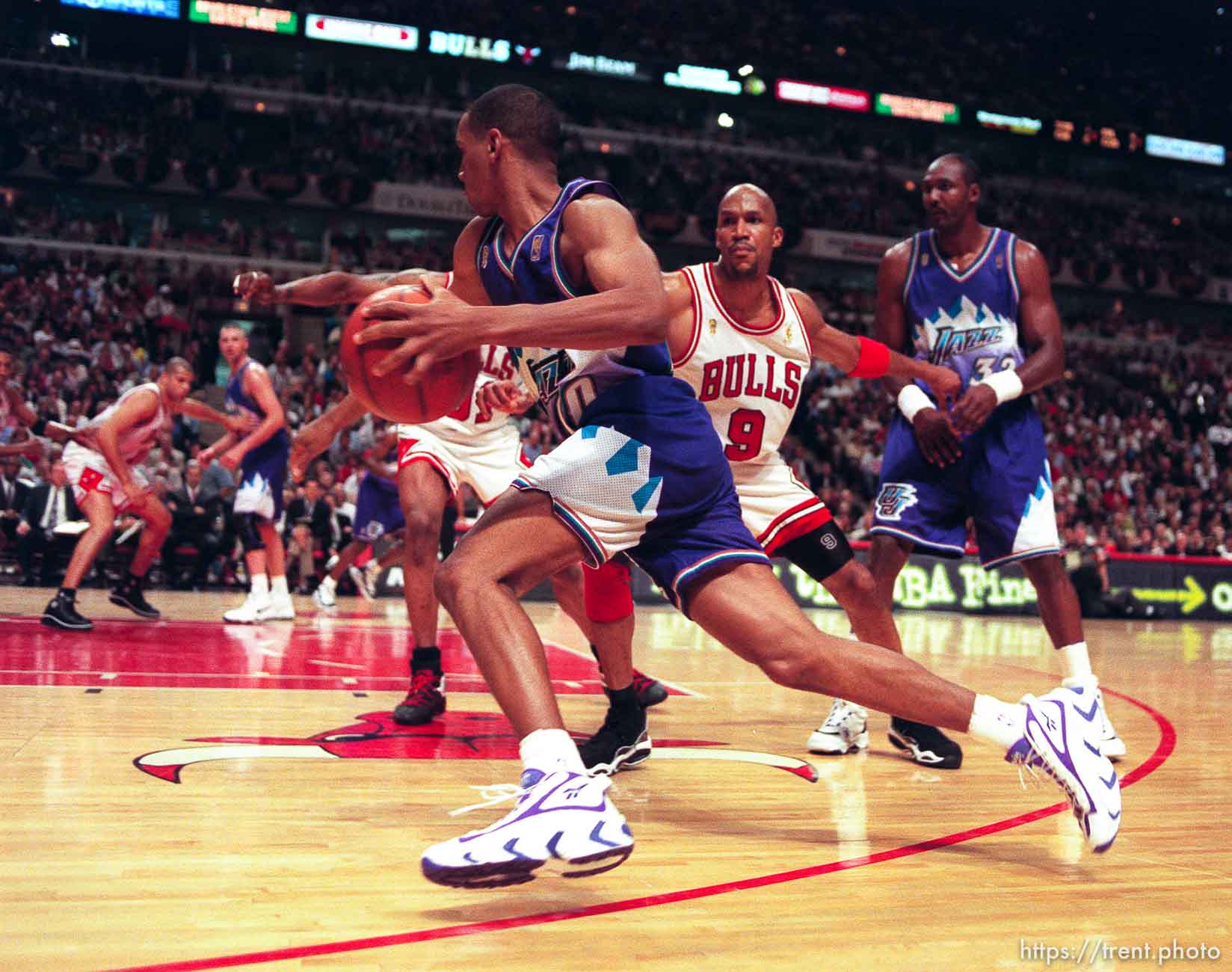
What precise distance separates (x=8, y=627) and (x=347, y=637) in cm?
200

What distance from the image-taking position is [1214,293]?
96.2 ft

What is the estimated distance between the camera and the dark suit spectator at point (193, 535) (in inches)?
449

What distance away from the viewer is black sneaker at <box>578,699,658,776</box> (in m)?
3.78

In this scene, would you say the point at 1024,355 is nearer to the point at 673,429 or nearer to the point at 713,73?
the point at 673,429

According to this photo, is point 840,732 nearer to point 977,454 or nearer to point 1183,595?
point 977,454

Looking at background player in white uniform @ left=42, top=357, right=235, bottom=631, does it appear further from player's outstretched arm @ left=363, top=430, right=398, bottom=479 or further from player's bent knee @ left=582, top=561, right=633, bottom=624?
player's bent knee @ left=582, top=561, right=633, bottom=624

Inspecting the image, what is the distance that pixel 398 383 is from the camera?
2.66m

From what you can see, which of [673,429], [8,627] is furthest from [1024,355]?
[8,627]

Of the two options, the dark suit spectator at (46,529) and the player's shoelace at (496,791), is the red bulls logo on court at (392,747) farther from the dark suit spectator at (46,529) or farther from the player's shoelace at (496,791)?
the dark suit spectator at (46,529)

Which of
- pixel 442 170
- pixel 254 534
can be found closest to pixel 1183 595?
pixel 254 534

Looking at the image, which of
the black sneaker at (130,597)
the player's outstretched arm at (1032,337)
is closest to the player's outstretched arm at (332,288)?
the player's outstretched arm at (1032,337)

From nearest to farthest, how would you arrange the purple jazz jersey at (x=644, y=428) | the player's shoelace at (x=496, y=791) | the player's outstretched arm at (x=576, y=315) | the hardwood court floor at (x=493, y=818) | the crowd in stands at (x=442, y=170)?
the hardwood court floor at (x=493, y=818) → the player's outstretched arm at (x=576, y=315) → the purple jazz jersey at (x=644, y=428) → the player's shoelace at (x=496, y=791) → the crowd in stands at (x=442, y=170)

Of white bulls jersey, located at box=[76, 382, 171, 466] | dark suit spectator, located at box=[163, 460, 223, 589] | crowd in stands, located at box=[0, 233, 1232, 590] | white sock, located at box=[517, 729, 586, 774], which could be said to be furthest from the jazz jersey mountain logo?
dark suit spectator, located at box=[163, 460, 223, 589]

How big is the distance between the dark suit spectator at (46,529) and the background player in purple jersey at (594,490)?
9.12 m
